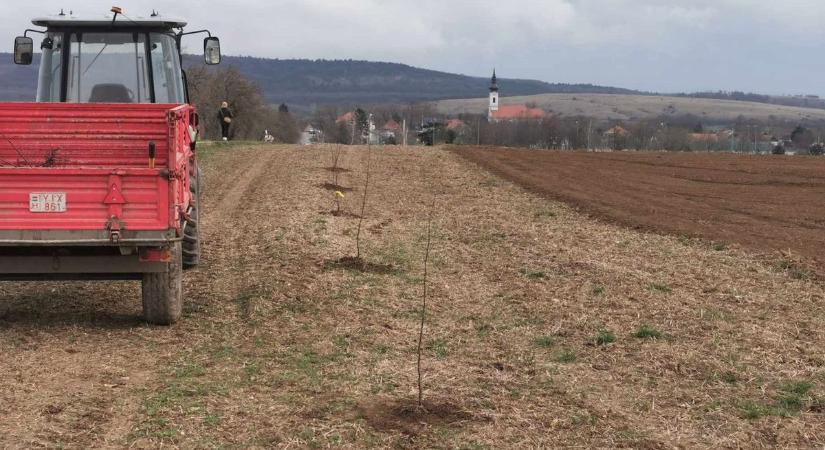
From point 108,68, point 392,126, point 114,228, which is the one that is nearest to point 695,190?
point 108,68

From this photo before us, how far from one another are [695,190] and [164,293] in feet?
55.8

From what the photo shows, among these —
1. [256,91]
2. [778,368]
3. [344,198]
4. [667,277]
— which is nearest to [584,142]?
[256,91]

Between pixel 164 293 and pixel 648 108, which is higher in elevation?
pixel 648 108

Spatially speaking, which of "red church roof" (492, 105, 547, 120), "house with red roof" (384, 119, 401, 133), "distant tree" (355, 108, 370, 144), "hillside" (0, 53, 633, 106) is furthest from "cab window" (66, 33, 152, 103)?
"hillside" (0, 53, 633, 106)

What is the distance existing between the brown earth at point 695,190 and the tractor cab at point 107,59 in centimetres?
844

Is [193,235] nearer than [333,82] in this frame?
Yes

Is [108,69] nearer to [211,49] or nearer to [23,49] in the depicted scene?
[23,49]

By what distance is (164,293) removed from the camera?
24.6 ft

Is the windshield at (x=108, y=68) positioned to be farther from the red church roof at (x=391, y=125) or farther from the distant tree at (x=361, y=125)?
the red church roof at (x=391, y=125)

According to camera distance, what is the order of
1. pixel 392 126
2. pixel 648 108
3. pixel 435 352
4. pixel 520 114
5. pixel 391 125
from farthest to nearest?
pixel 648 108, pixel 520 114, pixel 391 125, pixel 392 126, pixel 435 352

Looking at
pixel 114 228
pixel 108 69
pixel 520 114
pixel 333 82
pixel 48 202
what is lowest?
pixel 114 228

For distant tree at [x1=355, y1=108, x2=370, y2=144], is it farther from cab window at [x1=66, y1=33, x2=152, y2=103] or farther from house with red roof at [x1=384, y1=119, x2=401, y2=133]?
house with red roof at [x1=384, y1=119, x2=401, y2=133]

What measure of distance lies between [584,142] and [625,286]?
162ft

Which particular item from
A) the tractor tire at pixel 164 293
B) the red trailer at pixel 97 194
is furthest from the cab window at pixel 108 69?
the tractor tire at pixel 164 293
